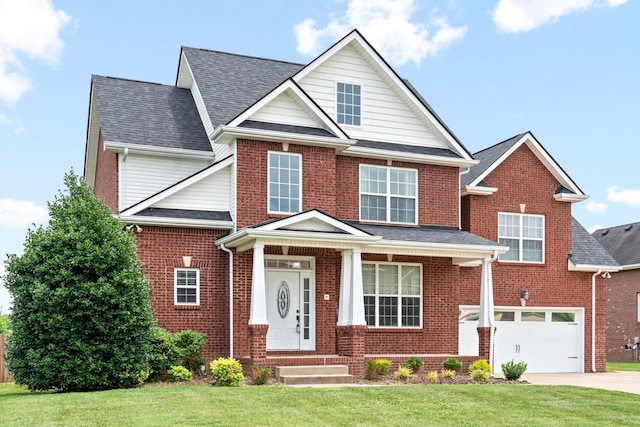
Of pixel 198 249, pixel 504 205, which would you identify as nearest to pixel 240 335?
pixel 198 249

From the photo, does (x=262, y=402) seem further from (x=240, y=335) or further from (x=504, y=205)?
(x=504, y=205)

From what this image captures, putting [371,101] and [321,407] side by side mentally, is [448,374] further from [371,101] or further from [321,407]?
[371,101]

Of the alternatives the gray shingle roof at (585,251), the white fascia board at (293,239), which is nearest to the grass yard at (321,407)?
the white fascia board at (293,239)

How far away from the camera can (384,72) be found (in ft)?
78.6

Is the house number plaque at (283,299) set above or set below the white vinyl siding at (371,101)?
below

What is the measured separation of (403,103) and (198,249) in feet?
25.7

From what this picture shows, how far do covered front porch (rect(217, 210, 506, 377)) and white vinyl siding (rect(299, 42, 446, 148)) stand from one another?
282cm

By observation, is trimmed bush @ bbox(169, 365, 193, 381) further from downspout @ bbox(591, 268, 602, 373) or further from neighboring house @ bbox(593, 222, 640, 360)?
neighboring house @ bbox(593, 222, 640, 360)

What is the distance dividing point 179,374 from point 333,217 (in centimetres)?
552

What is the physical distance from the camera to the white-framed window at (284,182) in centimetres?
2184

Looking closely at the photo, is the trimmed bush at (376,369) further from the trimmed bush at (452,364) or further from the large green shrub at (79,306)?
the large green shrub at (79,306)

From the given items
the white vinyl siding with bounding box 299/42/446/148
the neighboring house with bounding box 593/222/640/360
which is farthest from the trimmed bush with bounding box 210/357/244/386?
the neighboring house with bounding box 593/222/640/360

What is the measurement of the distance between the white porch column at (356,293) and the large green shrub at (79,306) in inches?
208

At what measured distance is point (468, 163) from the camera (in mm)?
24703
